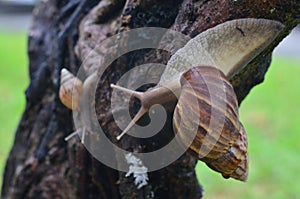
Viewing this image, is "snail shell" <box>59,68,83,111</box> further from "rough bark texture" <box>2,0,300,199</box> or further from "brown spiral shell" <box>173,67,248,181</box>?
"brown spiral shell" <box>173,67,248,181</box>

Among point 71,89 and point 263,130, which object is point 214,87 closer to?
point 71,89

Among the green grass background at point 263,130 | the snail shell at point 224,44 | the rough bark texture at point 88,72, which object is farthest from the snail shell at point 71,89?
the green grass background at point 263,130

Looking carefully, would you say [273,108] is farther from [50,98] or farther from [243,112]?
[50,98]

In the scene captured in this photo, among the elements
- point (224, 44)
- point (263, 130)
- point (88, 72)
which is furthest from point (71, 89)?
point (263, 130)

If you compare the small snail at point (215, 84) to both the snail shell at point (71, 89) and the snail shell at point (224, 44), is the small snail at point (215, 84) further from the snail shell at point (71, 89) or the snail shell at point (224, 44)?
the snail shell at point (71, 89)

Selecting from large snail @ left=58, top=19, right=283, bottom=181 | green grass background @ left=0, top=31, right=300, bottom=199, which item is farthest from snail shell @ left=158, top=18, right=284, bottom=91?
green grass background @ left=0, top=31, right=300, bottom=199

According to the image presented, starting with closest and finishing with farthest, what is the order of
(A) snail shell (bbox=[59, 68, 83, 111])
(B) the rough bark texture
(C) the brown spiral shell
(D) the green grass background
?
(C) the brown spiral shell
(B) the rough bark texture
(A) snail shell (bbox=[59, 68, 83, 111])
(D) the green grass background
